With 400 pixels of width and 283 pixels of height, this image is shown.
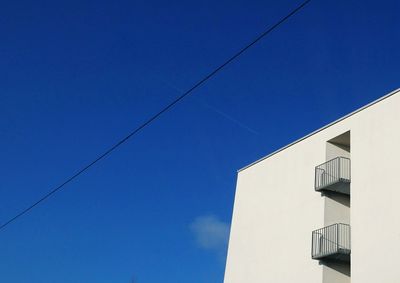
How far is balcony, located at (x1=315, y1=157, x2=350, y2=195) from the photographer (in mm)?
25703

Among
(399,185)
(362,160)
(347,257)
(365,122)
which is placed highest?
(365,122)

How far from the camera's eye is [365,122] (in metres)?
25.0

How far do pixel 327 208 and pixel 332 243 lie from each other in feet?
6.69

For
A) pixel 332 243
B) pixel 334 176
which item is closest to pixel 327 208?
pixel 334 176

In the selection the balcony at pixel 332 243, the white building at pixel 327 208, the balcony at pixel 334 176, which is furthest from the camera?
the balcony at pixel 334 176

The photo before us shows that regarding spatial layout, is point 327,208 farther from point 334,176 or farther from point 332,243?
point 332,243

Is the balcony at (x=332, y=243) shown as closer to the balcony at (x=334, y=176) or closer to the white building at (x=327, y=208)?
the white building at (x=327, y=208)

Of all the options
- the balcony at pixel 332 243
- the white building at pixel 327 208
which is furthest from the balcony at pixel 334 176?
the balcony at pixel 332 243

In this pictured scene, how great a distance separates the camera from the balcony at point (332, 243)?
2406 cm

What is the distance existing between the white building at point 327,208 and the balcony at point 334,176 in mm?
45

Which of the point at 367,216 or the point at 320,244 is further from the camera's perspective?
the point at 320,244

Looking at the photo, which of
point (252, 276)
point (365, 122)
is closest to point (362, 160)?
point (365, 122)

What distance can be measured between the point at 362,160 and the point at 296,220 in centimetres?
453

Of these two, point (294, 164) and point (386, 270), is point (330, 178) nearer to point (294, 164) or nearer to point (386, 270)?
point (294, 164)
